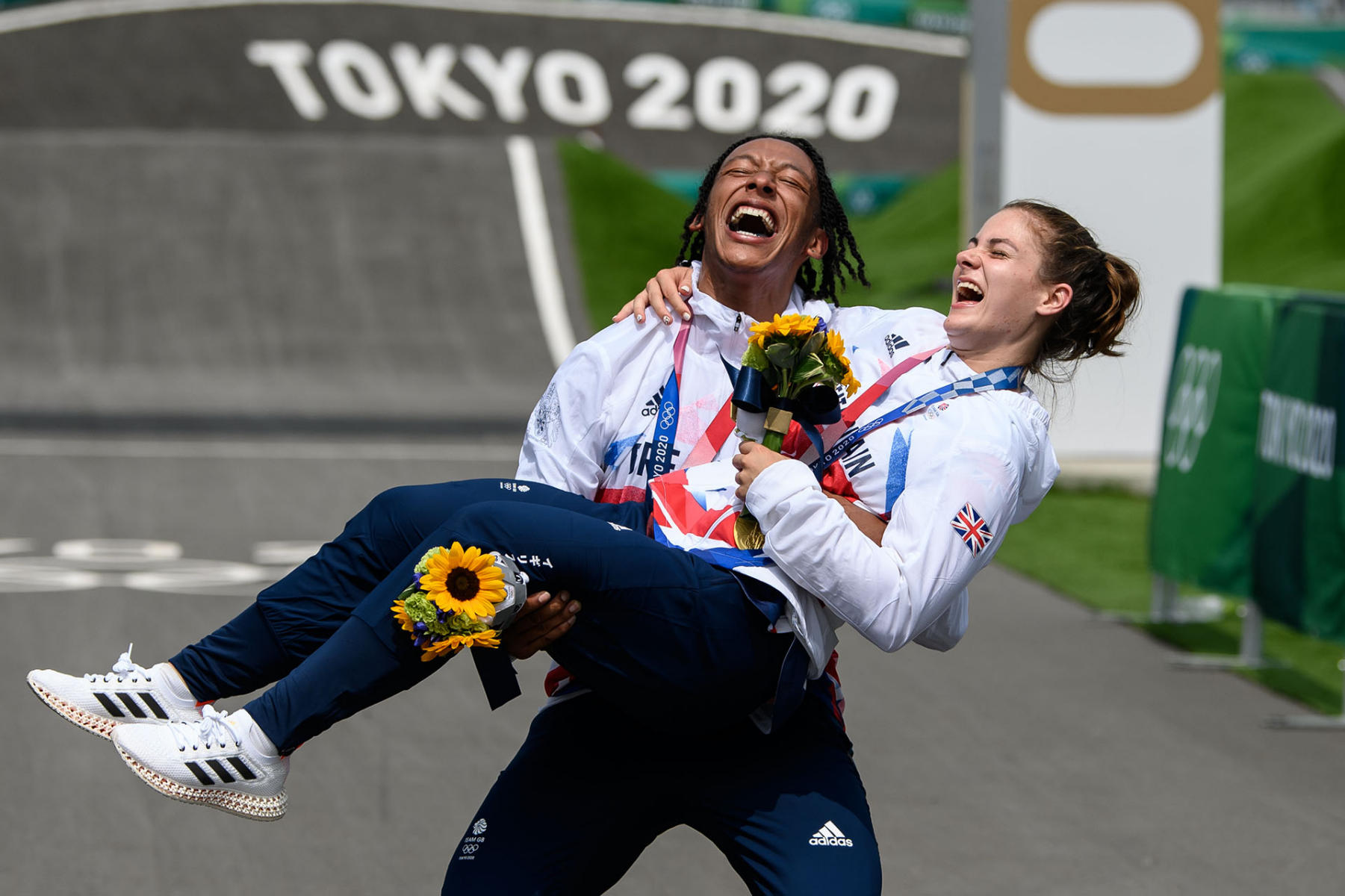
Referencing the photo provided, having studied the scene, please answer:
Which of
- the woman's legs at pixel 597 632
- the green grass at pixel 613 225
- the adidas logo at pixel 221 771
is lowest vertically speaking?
the green grass at pixel 613 225

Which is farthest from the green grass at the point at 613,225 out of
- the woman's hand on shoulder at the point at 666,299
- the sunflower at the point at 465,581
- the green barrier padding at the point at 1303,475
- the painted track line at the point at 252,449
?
the sunflower at the point at 465,581

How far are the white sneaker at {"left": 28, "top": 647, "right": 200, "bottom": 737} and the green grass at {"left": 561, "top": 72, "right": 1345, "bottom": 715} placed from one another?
6.51m

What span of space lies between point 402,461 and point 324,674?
12.5 m

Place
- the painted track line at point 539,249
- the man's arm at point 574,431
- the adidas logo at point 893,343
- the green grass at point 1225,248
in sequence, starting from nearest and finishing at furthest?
the man's arm at point 574,431 → the adidas logo at point 893,343 → the green grass at point 1225,248 → the painted track line at point 539,249

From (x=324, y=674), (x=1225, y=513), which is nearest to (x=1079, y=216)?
(x=1225, y=513)

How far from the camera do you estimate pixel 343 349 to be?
2289 centimetres

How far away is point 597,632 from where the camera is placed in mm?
3398

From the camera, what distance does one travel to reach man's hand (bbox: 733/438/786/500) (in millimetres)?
3391

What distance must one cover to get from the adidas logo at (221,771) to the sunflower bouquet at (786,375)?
121cm

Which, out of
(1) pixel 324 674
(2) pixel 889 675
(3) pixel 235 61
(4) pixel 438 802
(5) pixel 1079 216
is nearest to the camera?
(1) pixel 324 674

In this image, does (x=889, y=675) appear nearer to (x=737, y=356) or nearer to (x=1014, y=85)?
(x=737, y=356)

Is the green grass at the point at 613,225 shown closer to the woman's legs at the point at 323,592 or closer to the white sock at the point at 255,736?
the woman's legs at the point at 323,592

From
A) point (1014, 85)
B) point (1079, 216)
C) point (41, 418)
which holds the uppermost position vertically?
point (1014, 85)

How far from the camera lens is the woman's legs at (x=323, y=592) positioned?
11.5 feet
